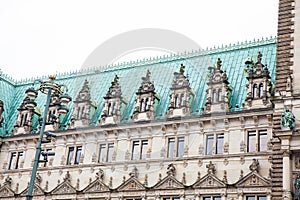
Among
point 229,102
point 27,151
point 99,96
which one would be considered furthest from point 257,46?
point 27,151

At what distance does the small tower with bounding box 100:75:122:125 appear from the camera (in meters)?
38.5

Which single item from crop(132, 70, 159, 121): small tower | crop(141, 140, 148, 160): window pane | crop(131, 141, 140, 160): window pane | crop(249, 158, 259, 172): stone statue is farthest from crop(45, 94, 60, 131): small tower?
crop(249, 158, 259, 172): stone statue

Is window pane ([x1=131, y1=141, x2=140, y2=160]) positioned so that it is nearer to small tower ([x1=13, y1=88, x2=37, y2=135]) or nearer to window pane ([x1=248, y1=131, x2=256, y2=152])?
window pane ([x1=248, y1=131, x2=256, y2=152])

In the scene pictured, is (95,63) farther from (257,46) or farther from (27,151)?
(257,46)

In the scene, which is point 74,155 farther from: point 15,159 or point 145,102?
point 145,102

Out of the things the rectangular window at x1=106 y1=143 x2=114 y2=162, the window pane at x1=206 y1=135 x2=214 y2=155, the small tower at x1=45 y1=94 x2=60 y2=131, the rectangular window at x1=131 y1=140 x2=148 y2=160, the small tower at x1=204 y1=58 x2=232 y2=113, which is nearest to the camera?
the window pane at x1=206 y1=135 x2=214 y2=155

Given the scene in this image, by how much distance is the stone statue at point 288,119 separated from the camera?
2791 centimetres

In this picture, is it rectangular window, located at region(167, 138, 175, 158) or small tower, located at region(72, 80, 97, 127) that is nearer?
rectangular window, located at region(167, 138, 175, 158)

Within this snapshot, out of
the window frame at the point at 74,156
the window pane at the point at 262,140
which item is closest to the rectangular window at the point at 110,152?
the window frame at the point at 74,156

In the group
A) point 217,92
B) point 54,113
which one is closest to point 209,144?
point 217,92

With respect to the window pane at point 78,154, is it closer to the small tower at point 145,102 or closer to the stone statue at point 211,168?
the small tower at point 145,102

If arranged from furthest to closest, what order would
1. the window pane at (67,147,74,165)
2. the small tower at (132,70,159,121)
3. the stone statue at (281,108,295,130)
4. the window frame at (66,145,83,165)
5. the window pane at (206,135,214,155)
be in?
the window pane at (67,147,74,165)
the window frame at (66,145,83,165)
the small tower at (132,70,159,121)
the window pane at (206,135,214,155)
the stone statue at (281,108,295,130)

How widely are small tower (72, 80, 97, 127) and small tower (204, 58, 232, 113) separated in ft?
33.6

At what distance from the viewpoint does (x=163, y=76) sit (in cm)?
4150
